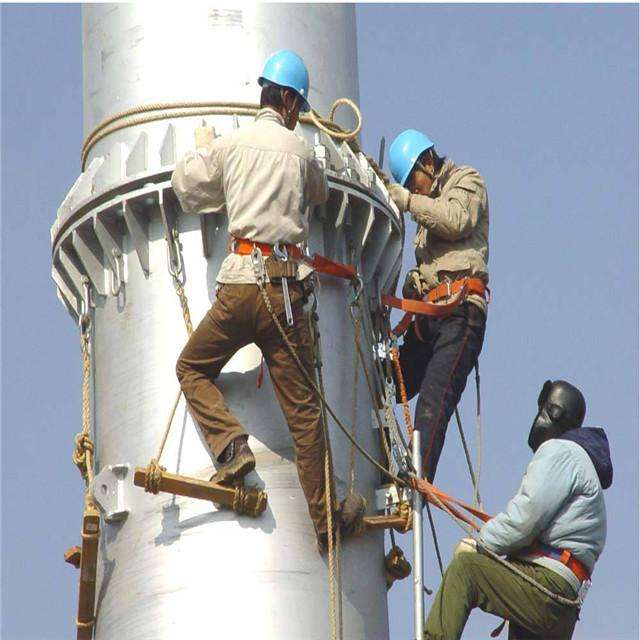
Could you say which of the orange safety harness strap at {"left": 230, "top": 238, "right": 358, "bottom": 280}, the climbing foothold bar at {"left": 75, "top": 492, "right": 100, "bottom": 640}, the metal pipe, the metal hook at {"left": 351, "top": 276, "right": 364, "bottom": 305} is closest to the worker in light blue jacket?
the metal pipe

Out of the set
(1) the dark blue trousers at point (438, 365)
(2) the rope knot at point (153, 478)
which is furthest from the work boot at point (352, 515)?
(2) the rope knot at point (153, 478)

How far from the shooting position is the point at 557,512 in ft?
47.3

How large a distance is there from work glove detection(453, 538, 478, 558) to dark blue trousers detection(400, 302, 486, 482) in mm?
1134

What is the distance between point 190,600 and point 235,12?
182 inches

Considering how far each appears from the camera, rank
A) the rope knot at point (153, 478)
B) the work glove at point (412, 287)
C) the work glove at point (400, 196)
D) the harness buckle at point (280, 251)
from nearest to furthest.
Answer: the rope knot at point (153, 478) < the harness buckle at point (280, 251) < the work glove at point (400, 196) < the work glove at point (412, 287)

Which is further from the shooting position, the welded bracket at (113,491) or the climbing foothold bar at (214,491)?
the welded bracket at (113,491)

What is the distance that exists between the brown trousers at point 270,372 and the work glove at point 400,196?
2.20 m

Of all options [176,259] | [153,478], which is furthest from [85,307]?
[153,478]

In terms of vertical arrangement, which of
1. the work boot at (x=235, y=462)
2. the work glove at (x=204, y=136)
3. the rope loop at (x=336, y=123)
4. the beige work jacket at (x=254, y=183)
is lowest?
the work boot at (x=235, y=462)

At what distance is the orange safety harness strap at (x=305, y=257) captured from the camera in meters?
14.5

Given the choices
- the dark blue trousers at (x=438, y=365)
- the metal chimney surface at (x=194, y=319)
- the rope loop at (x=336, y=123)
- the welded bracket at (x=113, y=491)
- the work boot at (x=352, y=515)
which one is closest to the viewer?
the metal chimney surface at (x=194, y=319)

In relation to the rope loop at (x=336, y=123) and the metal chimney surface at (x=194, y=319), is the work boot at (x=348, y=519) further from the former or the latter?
the rope loop at (x=336, y=123)

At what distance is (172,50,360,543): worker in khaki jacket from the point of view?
14.4 metres

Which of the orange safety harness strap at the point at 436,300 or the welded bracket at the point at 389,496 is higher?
the orange safety harness strap at the point at 436,300
